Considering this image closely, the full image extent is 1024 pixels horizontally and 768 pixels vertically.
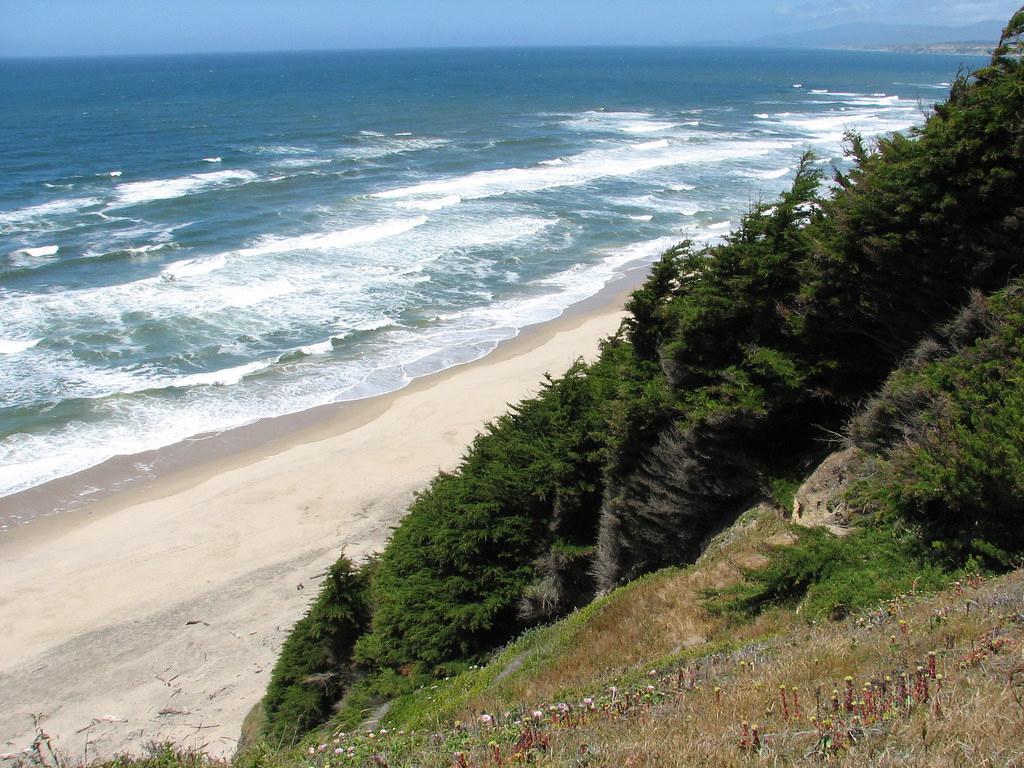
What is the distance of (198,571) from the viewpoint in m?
18.1

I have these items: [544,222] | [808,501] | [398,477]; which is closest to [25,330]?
[398,477]

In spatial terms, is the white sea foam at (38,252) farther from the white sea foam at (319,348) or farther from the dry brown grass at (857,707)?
the dry brown grass at (857,707)

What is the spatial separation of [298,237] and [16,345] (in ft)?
51.7

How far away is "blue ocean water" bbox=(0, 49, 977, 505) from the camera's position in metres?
26.2

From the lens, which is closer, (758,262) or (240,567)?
(758,262)

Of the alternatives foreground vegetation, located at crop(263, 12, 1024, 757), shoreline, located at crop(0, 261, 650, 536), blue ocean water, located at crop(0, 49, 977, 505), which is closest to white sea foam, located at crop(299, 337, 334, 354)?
blue ocean water, located at crop(0, 49, 977, 505)

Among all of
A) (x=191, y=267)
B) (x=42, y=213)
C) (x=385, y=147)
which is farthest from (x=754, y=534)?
(x=385, y=147)

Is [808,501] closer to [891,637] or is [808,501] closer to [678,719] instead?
[891,637]

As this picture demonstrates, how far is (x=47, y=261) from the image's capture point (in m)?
36.8

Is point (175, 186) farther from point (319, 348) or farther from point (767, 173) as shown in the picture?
point (767, 173)

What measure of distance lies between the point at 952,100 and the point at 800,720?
10662 millimetres

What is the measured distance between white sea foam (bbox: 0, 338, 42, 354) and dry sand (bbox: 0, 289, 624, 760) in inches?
426

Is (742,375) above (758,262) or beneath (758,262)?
beneath

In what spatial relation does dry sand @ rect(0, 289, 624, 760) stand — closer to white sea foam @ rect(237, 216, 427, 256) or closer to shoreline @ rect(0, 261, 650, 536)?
shoreline @ rect(0, 261, 650, 536)
